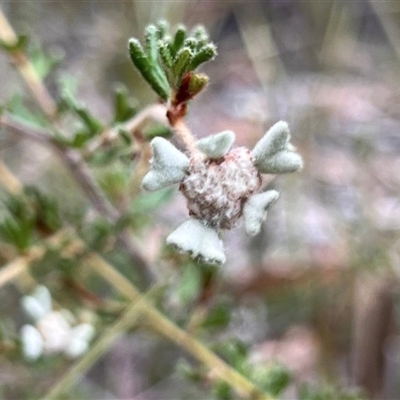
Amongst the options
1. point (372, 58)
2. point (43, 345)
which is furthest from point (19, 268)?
point (372, 58)

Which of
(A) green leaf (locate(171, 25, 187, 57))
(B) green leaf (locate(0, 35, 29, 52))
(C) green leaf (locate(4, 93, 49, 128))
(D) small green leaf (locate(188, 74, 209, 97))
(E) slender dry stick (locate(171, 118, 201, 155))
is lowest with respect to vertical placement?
(E) slender dry stick (locate(171, 118, 201, 155))

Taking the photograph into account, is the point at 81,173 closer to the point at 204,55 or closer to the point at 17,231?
the point at 17,231

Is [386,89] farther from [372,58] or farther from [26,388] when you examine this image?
[26,388]

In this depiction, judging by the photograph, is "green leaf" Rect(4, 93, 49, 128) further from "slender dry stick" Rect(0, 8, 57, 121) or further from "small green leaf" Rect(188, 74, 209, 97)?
"small green leaf" Rect(188, 74, 209, 97)

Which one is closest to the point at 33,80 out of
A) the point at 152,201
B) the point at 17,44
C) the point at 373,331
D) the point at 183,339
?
the point at 17,44

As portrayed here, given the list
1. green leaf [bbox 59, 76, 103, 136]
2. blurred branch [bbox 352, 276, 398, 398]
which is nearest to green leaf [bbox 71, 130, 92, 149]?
green leaf [bbox 59, 76, 103, 136]

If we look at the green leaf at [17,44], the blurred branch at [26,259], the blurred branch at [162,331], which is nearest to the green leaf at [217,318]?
the blurred branch at [162,331]

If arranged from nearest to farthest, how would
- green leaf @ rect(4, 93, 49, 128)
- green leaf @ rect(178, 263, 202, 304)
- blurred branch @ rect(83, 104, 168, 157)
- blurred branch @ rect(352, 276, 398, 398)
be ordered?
blurred branch @ rect(83, 104, 168, 157) < green leaf @ rect(4, 93, 49, 128) < green leaf @ rect(178, 263, 202, 304) < blurred branch @ rect(352, 276, 398, 398)
